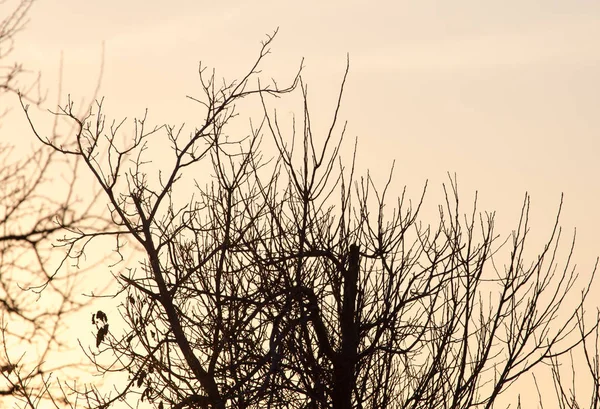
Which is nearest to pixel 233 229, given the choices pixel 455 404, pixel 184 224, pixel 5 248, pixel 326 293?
pixel 184 224

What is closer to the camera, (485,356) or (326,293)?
(485,356)

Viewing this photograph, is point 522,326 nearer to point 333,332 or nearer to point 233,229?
point 333,332

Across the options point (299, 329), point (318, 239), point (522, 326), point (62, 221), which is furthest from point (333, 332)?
point (62, 221)

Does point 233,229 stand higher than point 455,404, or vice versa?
point 233,229

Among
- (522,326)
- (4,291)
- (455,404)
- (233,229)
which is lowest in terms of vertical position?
(455,404)

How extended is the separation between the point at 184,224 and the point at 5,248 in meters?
1.78

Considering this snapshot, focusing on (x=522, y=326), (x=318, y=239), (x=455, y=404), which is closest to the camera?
(x=455, y=404)

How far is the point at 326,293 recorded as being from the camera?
9367mm

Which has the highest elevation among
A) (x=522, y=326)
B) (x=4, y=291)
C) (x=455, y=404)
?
(x=4, y=291)

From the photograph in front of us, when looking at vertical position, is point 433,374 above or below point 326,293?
below

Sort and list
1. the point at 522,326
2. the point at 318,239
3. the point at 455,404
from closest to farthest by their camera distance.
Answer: the point at 455,404 → the point at 522,326 → the point at 318,239

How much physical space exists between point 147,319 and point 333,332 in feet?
5.99

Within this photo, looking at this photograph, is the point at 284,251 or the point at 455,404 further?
the point at 284,251

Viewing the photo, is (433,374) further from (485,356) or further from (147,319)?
(147,319)
